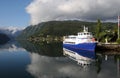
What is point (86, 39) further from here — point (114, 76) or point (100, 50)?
point (114, 76)

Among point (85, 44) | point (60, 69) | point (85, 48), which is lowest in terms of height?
point (60, 69)

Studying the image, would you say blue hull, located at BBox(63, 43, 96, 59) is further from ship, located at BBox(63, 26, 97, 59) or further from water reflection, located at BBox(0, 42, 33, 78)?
water reflection, located at BBox(0, 42, 33, 78)

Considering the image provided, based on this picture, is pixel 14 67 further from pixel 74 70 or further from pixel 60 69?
pixel 74 70

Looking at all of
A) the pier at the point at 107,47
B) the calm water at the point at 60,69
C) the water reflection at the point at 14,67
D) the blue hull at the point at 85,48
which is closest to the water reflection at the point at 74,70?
the calm water at the point at 60,69

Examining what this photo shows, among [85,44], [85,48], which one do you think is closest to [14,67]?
[85,44]

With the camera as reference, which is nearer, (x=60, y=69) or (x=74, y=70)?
(x=74, y=70)

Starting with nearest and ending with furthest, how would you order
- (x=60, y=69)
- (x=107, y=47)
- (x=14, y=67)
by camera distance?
(x=60, y=69) → (x=14, y=67) → (x=107, y=47)

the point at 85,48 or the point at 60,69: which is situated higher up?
the point at 85,48

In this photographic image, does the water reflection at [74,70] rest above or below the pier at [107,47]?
below

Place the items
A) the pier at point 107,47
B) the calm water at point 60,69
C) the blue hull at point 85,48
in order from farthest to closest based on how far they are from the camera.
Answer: the pier at point 107,47 → the blue hull at point 85,48 → the calm water at point 60,69

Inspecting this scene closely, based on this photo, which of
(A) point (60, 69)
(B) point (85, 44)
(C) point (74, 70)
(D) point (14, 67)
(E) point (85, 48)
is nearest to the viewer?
(C) point (74, 70)

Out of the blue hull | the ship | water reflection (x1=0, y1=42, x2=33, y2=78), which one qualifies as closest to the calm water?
water reflection (x1=0, y1=42, x2=33, y2=78)

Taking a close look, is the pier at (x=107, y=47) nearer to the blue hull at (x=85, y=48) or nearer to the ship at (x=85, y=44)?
the ship at (x=85, y=44)

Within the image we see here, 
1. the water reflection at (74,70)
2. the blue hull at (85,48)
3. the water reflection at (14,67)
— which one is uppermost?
the blue hull at (85,48)
